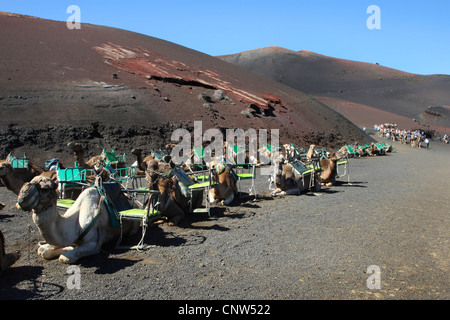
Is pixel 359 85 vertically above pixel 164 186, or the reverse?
pixel 359 85

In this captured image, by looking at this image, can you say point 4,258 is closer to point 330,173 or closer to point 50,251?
point 50,251

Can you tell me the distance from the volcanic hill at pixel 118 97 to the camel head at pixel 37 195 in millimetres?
14898

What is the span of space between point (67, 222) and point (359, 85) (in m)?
113

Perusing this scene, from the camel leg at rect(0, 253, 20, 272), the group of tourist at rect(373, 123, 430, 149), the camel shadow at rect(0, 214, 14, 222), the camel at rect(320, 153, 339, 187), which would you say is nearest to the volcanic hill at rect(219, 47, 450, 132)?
the group of tourist at rect(373, 123, 430, 149)

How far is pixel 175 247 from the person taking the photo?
637 cm

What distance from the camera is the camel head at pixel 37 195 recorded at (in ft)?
15.2

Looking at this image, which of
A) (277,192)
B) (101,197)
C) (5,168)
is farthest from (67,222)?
(277,192)

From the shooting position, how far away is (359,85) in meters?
108

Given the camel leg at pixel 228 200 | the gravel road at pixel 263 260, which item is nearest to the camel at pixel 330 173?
the gravel road at pixel 263 260

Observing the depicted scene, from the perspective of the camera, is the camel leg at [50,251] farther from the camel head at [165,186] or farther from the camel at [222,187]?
the camel at [222,187]

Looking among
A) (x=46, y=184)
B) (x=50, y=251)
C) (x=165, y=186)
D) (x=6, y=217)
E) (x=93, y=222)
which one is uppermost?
(x=46, y=184)

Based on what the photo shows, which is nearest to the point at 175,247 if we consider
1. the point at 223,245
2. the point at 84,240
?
the point at 223,245

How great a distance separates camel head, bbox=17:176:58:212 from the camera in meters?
4.63

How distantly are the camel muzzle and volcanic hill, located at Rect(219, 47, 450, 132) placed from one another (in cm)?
7178
